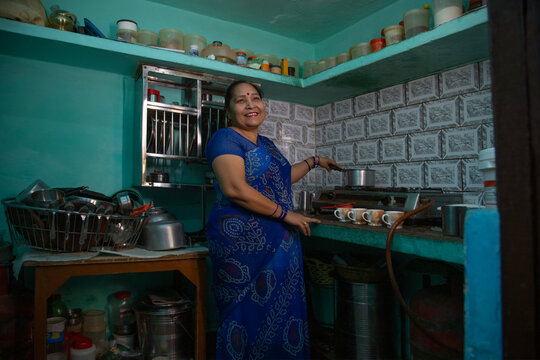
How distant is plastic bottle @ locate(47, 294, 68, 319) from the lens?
2.17 meters

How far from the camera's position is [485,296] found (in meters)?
0.61

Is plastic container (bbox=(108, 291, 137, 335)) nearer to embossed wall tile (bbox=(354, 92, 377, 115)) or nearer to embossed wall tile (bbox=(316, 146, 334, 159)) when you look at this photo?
embossed wall tile (bbox=(316, 146, 334, 159))

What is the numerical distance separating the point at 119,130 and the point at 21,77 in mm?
695

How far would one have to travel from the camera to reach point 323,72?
2666mm

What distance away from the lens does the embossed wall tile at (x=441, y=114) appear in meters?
2.27

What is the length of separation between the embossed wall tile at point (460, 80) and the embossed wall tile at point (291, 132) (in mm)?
1323

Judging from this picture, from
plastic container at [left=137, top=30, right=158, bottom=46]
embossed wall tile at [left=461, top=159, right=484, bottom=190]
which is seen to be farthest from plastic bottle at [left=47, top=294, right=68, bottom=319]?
embossed wall tile at [left=461, top=159, right=484, bottom=190]

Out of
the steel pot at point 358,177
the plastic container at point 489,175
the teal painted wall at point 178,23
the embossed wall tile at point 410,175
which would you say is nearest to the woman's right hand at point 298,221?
the steel pot at point 358,177

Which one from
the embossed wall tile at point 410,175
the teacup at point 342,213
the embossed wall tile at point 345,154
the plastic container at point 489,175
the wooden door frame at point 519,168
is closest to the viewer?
the wooden door frame at point 519,168

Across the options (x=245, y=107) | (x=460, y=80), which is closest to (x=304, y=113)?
(x=460, y=80)

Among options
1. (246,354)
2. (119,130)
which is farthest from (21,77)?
(246,354)

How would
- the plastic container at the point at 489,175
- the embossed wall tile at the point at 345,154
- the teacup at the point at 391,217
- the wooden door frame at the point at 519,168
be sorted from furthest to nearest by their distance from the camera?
the embossed wall tile at the point at 345,154, the teacup at the point at 391,217, the plastic container at the point at 489,175, the wooden door frame at the point at 519,168

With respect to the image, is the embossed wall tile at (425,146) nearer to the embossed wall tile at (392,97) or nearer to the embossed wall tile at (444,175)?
Answer: the embossed wall tile at (444,175)

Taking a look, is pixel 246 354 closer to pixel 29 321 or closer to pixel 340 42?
pixel 29 321
